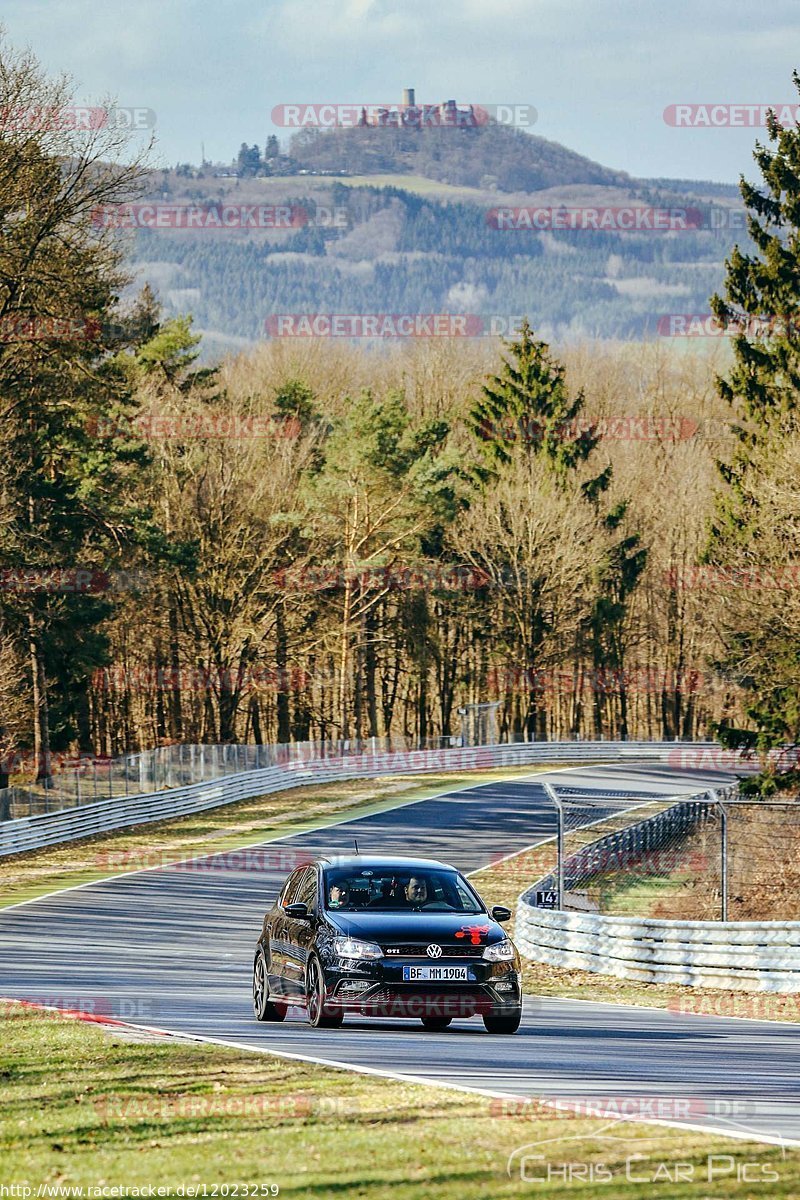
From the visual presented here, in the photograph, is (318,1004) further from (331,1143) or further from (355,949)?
(331,1143)

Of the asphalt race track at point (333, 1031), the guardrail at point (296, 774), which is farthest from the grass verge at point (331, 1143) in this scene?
the guardrail at point (296, 774)

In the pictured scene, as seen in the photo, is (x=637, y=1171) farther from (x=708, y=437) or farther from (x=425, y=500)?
(x=708, y=437)

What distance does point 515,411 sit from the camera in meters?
81.8

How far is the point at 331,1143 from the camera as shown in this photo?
9195 mm

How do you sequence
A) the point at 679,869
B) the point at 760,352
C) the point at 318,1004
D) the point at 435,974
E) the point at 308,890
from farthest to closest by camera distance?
1. the point at 760,352
2. the point at 679,869
3. the point at 308,890
4. the point at 318,1004
5. the point at 435,974

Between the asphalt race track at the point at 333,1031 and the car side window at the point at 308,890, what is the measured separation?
1087 millimetres

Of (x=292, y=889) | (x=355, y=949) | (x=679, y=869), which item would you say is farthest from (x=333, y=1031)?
(x=679, y=869)

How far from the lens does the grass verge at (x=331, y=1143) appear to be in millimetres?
8234

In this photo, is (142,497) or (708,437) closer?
(142,497)

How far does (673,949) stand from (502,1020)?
281 inches

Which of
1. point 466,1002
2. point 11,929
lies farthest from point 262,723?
point 466,1002

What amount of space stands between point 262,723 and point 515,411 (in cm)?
2297

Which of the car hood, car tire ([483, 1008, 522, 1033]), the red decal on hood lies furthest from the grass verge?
car tire ([483, 1008, 522, 1033])

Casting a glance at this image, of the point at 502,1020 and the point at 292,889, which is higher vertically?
the point at 292,889
